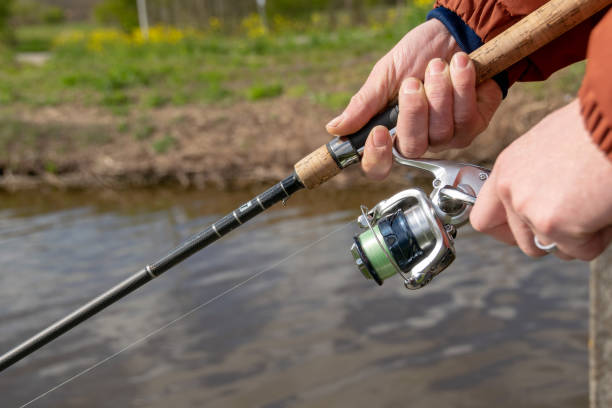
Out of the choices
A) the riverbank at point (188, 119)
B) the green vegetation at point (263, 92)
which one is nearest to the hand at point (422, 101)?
the riverbank at point (188, 119)

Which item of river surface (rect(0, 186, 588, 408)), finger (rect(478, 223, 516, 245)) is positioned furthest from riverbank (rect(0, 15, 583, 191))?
finger (rect(478, 223, 516, 245))

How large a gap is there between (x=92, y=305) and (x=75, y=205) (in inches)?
179

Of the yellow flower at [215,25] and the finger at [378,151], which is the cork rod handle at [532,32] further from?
the yellow flower at [215,25]

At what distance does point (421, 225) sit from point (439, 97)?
0.31m

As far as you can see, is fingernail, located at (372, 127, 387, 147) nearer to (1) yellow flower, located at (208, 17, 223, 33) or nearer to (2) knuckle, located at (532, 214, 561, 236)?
(2) knuckle, located at (532, 214, 561, 236)

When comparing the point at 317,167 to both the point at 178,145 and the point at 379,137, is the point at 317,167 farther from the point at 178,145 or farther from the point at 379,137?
the point at 178,145

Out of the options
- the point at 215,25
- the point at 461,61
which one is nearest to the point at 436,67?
the point at 461,61

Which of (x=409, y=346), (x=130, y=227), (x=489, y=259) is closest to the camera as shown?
(x=409, y=346)

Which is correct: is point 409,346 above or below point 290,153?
below

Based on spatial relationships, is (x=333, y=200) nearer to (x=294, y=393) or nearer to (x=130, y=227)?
(x=130, y=227)

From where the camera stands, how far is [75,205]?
593 cm

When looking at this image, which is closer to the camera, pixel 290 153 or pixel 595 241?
pixel 595 241

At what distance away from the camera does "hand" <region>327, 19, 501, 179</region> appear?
1.48 m

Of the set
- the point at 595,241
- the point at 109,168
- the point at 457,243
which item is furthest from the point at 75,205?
the point at 595,241
